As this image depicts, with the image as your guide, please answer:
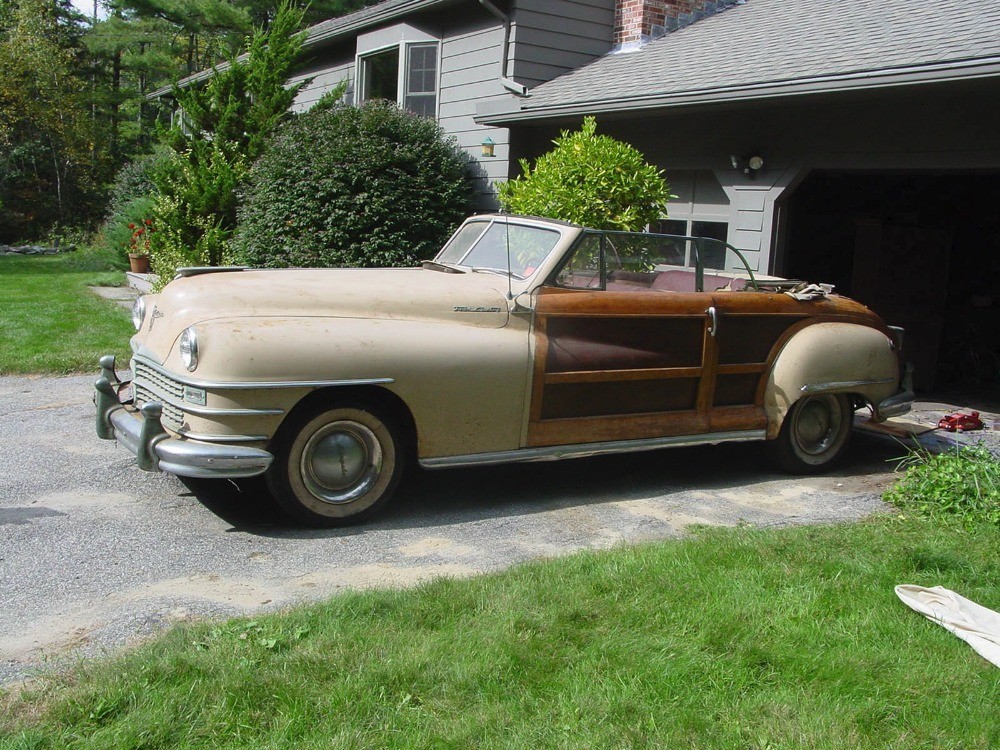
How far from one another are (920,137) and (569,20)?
5633 millimetres

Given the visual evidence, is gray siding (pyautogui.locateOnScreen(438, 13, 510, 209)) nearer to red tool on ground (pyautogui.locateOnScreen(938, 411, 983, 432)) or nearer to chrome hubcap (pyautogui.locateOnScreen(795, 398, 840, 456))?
red tool on ground (pyautogui.locateOnScreen(938, 411, 983, 432))

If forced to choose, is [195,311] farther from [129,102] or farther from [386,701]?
[129,102]

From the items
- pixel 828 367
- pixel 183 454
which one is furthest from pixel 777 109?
pixel 183 454

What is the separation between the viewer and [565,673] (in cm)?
325

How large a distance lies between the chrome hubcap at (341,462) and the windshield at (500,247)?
1.31m

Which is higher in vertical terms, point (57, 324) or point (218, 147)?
point (218, 147)

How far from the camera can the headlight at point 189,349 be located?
459 centimetres

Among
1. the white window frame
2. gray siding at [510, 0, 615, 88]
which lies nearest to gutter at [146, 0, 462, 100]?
the white window frame

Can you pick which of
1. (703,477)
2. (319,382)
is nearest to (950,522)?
(703,477)

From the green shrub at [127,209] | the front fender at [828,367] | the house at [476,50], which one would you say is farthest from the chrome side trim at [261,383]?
the green shrub at [127,209]

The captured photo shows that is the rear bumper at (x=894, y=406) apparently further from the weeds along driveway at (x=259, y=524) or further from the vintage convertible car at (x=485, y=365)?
the weeds along driveway at (x=259, y=524)

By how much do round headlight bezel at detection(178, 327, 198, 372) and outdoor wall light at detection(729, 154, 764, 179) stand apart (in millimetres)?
6180

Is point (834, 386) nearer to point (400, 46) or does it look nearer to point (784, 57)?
point (784, 57)

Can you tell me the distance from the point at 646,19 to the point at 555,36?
1.24 m
